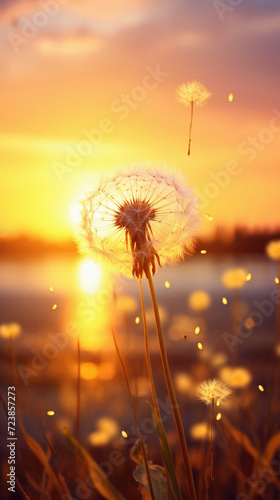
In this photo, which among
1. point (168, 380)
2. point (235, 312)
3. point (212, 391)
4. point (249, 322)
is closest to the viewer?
point (168, 380)

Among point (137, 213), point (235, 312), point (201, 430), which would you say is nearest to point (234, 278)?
point (235, 312)

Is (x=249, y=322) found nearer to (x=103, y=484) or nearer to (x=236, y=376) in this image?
(x=236, y=376)

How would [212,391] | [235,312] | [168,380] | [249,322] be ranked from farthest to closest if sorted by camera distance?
1. [235,312]
2. [249,322]
3. [212,391]
4. [168,380]

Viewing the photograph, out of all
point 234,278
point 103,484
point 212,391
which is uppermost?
point 234,278

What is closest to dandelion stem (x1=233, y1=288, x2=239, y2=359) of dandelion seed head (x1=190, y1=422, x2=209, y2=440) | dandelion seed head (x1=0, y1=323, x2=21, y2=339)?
dandelion seed head (x1=190, y1=422, x2=209, y2=440)

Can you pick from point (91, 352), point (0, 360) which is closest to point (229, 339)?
point (0, 360)
